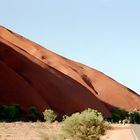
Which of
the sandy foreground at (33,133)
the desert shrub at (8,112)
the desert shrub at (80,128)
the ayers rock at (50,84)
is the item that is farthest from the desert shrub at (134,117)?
the desert shrub at (80,128)

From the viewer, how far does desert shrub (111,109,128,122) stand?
85.9 m

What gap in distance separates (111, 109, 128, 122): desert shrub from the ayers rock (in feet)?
4.44

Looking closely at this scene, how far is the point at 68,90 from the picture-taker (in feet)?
270

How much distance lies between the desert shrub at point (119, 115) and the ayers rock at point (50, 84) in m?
1.35

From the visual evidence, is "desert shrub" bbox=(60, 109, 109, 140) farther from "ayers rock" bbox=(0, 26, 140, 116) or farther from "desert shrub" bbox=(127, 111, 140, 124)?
"desert shrub" bbox=(127, 111, 140, 124)

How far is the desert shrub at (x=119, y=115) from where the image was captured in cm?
8594

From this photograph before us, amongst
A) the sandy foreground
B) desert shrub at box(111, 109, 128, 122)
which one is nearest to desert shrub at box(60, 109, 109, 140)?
the sandy foreground

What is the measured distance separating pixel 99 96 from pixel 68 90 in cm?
1932

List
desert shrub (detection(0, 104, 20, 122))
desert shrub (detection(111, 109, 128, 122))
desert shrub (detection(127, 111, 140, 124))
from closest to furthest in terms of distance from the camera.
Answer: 1. desert shrub (detection(0, 104, 20, 122))
2. desert shrub (detection(127, 111, 140, 124))
3. desert shrub (detection(111, 109, 128, 122))

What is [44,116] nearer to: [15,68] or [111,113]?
[15,68]

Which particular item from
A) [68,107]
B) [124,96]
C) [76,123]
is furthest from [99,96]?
[76,123]

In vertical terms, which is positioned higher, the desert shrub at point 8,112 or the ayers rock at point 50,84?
the ayers rock at point 50,84

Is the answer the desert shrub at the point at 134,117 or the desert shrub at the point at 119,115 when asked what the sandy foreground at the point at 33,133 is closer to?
the desert shrub at the point at 134,117

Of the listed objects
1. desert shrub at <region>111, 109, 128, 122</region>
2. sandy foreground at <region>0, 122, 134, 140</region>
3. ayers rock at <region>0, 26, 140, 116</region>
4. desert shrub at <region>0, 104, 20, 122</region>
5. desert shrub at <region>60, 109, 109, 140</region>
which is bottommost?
desert shrub at <region>60, 109, 109, 140</region>
